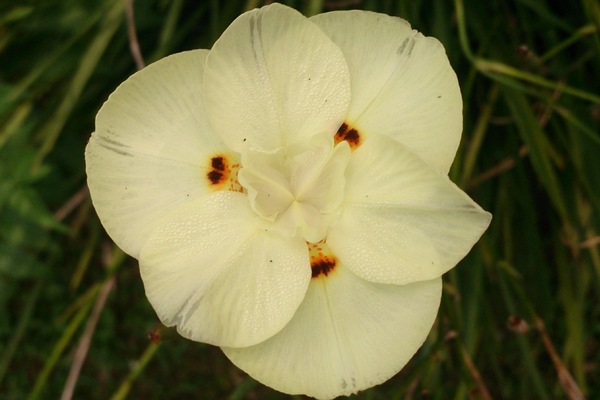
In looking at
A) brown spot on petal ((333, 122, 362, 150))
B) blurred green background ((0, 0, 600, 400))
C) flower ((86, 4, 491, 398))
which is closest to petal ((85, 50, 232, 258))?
flower ((86, 4, 491, 398))

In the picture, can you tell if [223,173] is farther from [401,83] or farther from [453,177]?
[453,177]

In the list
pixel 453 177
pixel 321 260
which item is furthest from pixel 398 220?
pixel 453 177

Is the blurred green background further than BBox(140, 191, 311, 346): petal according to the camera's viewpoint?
Result: Yes

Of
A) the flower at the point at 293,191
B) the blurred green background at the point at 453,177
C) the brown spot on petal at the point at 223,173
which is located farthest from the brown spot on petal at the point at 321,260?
the blurred green background at the point at 453,177

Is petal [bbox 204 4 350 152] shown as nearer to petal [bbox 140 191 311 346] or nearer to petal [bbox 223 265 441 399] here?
petal [bbox 140 191 311 346]

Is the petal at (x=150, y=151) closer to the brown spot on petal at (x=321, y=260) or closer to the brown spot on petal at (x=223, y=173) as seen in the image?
the brown spot on petal at (x=223, y=173)

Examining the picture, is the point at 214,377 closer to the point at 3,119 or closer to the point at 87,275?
the point at 87,275
